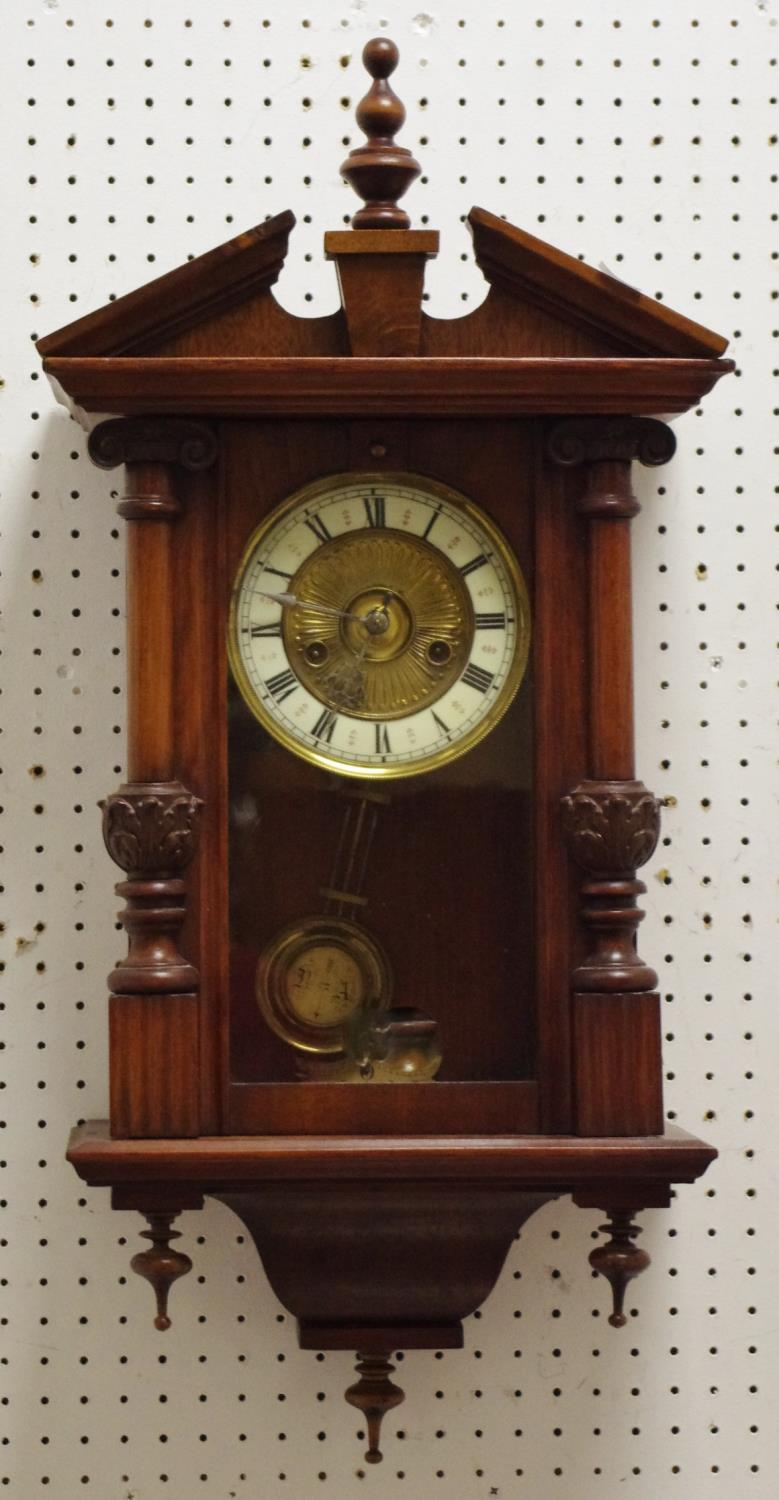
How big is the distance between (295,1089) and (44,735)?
0.40 meters

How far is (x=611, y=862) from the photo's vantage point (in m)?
Result: 1.30

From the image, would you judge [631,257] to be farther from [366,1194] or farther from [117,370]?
[366,1194]

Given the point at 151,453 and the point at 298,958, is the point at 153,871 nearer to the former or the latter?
the point at 298,958

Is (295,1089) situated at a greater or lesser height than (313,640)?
lesser

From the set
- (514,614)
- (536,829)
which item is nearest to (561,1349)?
(536,829)

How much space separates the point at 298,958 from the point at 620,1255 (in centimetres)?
34

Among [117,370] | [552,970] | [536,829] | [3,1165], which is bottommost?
[3,1165]

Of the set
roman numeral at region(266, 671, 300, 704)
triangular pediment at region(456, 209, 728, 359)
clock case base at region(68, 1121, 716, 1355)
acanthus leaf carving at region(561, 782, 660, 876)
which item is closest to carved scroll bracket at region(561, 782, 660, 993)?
acanthus leaf carving at region(561, 782, 660, 876)

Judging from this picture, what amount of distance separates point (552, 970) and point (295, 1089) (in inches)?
8.2

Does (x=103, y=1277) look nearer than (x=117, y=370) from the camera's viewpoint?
No

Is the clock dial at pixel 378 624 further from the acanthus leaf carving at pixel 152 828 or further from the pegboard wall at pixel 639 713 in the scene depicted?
the pegboard wall at pixel 639 713

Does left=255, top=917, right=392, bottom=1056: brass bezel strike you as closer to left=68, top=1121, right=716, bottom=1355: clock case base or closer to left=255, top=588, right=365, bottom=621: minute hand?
left=68, top=1121, right=716, bottom=1355: clock case base

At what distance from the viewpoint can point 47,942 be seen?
59.0 inches

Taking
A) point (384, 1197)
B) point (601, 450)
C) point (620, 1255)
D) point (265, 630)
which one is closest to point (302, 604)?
point (265, 630)
